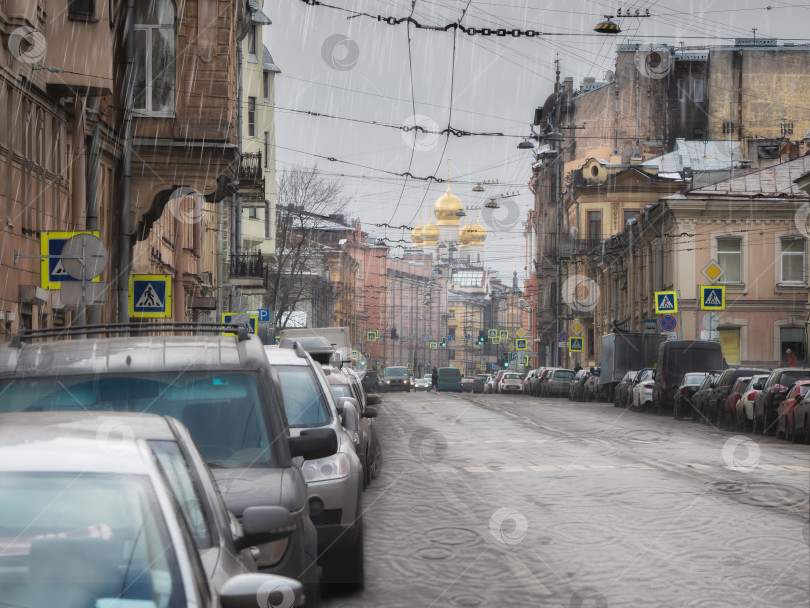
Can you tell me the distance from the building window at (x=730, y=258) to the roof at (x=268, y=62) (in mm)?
21872

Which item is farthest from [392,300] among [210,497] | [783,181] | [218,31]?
[210,497]

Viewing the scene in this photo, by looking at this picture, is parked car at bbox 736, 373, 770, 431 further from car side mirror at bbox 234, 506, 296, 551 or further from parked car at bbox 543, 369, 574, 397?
parked car at bbox 543, 369, 574, 397

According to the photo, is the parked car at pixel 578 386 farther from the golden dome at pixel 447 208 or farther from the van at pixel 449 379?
the golden dome at pixel 447 208

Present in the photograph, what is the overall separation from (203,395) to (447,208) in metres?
189

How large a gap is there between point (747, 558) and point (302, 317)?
77742 millimetres

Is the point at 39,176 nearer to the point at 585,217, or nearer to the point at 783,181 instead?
the point at 783,181

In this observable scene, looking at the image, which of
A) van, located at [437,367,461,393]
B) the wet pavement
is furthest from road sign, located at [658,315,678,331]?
van, located at [437,367,461,393]

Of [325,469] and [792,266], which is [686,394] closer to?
[792,266]

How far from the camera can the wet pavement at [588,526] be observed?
8781 mm

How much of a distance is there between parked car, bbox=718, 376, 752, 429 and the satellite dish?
44.8m

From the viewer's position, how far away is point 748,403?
30.0 meters

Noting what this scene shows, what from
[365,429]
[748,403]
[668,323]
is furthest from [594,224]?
[365,429]

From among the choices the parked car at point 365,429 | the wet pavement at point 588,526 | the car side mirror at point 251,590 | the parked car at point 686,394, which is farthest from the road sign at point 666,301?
the car side mirror at point 251,590

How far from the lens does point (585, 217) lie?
76875 mm
